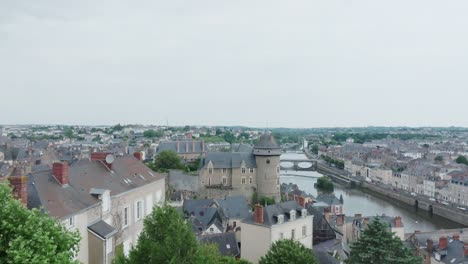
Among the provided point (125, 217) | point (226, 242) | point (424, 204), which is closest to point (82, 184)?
point (125, 217)

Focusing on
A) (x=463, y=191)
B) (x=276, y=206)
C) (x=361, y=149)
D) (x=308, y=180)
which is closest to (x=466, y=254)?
(x=276, y=206)

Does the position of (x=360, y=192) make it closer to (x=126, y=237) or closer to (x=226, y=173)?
(x=226, y=173)

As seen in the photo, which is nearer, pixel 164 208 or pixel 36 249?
pixel 36 249

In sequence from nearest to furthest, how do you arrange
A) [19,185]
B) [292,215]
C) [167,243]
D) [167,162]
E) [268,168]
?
[167,243], [19,185], [292,215], [268,168], [167,162]

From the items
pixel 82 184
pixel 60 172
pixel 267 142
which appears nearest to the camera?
pixel 60 172

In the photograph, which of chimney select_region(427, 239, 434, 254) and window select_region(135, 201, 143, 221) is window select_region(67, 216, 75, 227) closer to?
window select_region(135, 201, 143, 221)

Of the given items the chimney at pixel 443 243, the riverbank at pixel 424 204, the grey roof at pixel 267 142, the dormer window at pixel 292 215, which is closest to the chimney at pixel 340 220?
the chimney at pixel 443 243

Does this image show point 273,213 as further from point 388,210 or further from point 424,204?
point 424,204
